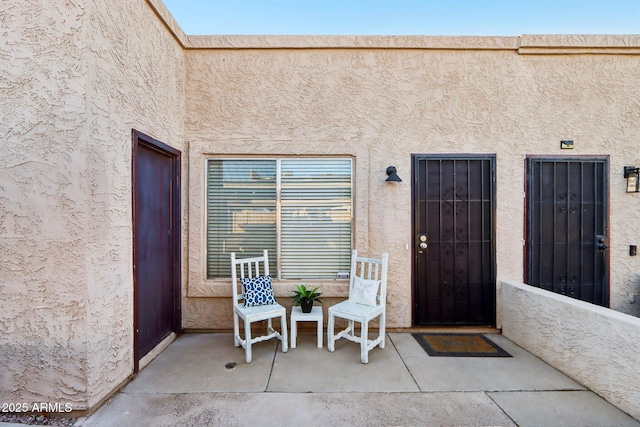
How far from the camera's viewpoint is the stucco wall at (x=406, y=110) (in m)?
4.63

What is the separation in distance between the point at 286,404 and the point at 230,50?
514cm

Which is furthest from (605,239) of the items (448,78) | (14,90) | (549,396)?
(14,90)

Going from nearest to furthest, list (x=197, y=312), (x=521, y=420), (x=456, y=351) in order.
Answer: (x=521, y=420) < (x=456, y=351) < (x=197, y=312)

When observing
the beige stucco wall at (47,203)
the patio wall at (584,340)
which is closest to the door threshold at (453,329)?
the patio wall at (584,340)

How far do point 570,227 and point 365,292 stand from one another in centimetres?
375

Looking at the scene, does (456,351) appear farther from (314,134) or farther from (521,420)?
(314,134)

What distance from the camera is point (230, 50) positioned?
4645 mm

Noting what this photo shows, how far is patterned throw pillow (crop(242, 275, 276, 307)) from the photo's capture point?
407 cm

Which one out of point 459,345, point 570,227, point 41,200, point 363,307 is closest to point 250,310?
point 363,307

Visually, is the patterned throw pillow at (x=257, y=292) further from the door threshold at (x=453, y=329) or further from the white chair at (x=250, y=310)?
the door threshold at (x=453, y=329)

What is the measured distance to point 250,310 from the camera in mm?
3908

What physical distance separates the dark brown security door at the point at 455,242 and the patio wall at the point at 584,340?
506 millimetres

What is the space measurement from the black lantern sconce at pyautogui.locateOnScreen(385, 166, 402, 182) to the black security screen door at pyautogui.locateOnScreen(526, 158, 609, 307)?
2.35 meters

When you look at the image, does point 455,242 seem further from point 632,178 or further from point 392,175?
point 632,178
